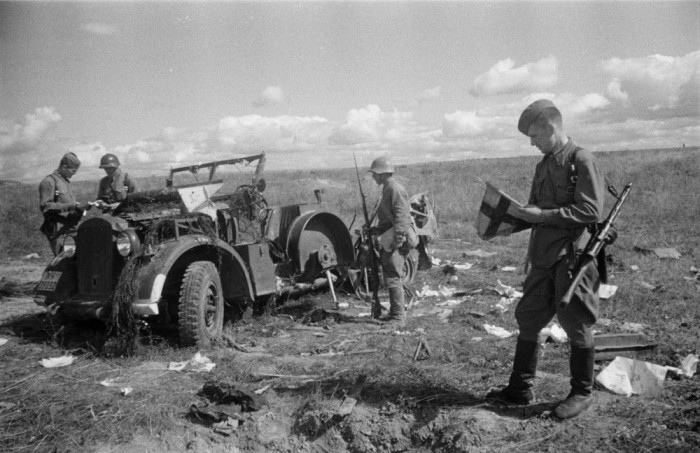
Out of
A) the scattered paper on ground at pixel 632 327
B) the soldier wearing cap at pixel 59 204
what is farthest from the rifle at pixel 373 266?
the soldier wearing cap at pixel 59 204

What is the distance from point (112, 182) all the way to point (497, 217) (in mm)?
5481

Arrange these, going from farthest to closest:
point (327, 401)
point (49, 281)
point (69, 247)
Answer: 1. point (69, 247)
2. point (49, 281)
3. point (327, 401)

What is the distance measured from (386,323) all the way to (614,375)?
263 cm

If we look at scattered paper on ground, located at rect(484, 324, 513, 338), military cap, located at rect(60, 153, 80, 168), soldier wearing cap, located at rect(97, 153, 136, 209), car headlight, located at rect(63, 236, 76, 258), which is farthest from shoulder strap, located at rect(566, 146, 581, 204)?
military cap, located at rect(60, 153, 80, 168)

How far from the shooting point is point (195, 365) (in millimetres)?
4617

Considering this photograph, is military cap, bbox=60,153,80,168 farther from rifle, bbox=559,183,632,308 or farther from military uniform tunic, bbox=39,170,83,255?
rifle, bbox=559,183,632,308

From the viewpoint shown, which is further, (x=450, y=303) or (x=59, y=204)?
(x=450, y=303)

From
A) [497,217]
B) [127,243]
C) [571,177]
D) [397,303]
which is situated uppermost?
[571,177]

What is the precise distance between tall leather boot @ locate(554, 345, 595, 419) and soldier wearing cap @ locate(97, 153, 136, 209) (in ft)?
19.3

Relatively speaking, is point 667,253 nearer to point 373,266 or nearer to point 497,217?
point 373,266

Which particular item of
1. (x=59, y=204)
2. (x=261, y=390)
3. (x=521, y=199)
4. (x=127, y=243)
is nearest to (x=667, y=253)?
(x=261, y=390)

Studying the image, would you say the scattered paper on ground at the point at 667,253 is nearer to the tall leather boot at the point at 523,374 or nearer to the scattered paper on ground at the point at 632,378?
the scattered paper on ground at the point at 632,378

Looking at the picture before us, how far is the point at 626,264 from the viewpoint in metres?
8.50

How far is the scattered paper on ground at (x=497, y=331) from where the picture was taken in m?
5.32
